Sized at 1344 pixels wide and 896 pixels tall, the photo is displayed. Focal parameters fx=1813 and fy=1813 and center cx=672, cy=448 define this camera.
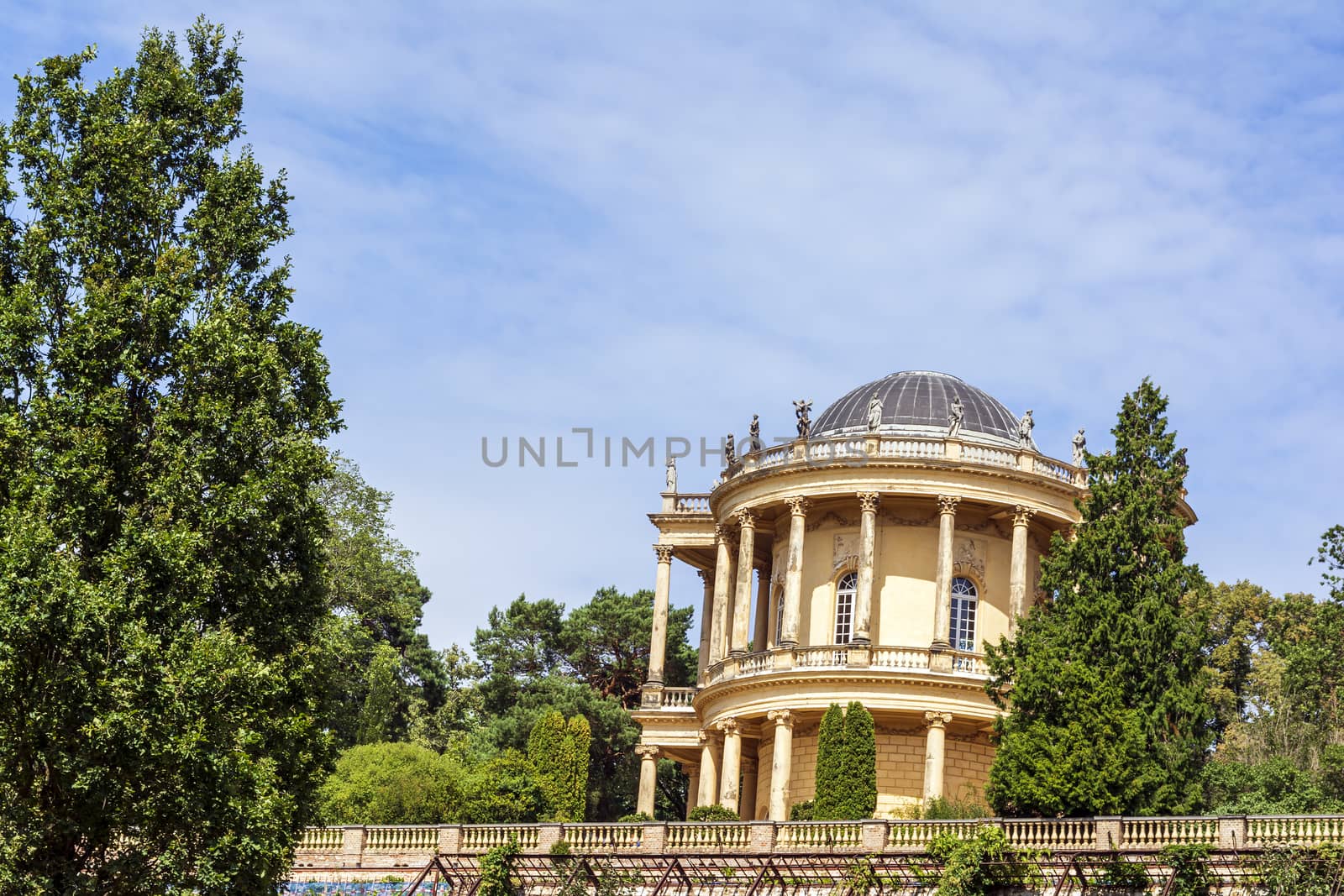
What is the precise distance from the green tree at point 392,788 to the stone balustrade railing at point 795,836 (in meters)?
7.19

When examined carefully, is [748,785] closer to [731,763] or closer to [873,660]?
[731,763]

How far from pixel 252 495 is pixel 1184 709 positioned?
22.2 m

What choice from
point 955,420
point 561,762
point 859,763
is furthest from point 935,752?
point 561,762

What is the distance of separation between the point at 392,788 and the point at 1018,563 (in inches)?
739

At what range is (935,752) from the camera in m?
49.7

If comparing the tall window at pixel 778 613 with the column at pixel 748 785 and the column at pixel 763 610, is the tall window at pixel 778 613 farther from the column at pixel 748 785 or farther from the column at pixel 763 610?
the column at pixel 748 785

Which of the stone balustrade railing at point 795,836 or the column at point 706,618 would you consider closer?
the stone balustrade railing at point 795,836

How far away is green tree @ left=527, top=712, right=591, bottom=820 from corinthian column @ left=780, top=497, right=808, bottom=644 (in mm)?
7087

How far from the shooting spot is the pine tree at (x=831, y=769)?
152 feet

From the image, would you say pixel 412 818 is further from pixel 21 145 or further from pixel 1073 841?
pixel 21 145

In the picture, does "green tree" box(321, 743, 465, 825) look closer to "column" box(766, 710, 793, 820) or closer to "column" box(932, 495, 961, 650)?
"column" box(766, 710, 793, 820)

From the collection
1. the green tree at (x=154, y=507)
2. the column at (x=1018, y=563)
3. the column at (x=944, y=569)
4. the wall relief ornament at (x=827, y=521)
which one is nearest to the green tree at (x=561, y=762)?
the wall relief ornament at (x=827, y=521)

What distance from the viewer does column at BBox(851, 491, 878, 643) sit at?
167 feet

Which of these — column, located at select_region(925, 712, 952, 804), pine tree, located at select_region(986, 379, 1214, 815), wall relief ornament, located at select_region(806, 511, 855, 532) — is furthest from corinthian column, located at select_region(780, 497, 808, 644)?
pine tree, located at select_region(986, 379, 1214, 815)
